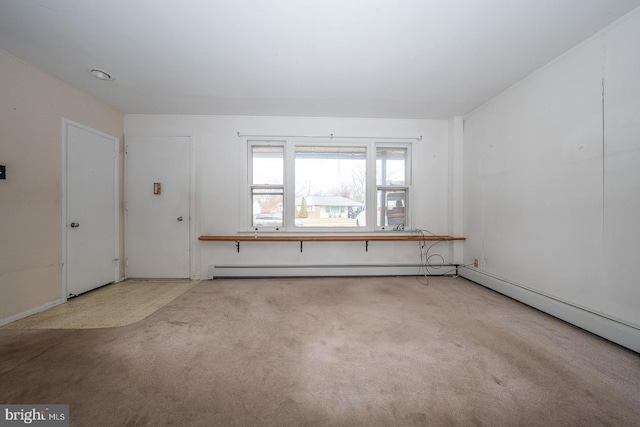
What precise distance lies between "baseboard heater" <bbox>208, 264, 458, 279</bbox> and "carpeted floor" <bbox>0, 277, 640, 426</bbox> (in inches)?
43.6

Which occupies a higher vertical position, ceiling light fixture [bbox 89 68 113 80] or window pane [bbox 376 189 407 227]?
ceiling light fixture [bbox 89 68 113 80]

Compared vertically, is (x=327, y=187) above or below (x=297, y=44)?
below

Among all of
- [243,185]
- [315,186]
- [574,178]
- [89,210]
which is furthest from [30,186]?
[574,178]

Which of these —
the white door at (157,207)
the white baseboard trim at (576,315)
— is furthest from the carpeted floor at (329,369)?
the white door at (157,207)

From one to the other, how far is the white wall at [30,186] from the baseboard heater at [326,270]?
1.83 m

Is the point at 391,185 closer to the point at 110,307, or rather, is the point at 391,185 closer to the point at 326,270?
the point at 326,270

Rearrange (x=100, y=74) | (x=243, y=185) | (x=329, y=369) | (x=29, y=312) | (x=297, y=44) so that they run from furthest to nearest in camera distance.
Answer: (x=243, y=185) → (x=100, y=74) → (x=29, y=312) → (x=297, y=44) → (x=329, y=369)

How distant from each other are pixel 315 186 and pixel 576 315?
3467 millimetres

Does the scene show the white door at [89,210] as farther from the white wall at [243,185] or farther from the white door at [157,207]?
the white wall at [243,185]

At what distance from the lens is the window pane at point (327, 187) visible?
12.8 ft

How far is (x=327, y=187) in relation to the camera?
3.90 meters

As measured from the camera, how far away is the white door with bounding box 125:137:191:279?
361 cm

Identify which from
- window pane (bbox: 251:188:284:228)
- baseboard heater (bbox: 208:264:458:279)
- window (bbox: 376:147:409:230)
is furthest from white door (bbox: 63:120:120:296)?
window (bbox: 376:147:409:230)

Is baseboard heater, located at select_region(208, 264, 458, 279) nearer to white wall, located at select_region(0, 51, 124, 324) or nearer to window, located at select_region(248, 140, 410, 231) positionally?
window, located at select_region(248, 140, 410, 231)
